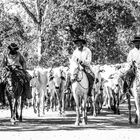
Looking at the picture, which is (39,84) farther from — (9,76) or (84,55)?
(84,55)

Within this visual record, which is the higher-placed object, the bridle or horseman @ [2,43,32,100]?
horseman @ [2,43,32,100]

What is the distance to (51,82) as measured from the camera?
28.7 meters

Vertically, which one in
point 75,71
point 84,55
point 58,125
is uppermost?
point 84,55

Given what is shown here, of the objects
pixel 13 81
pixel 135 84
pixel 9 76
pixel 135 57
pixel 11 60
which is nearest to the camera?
pixel 135 84

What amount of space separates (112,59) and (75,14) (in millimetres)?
10681

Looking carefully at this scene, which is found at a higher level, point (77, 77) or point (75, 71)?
point (75, 71)

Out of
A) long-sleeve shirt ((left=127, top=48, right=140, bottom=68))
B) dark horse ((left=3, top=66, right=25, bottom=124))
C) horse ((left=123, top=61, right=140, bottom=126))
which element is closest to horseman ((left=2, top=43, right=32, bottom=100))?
dark horse ((left=3, top=66, right=25, bottom=124))

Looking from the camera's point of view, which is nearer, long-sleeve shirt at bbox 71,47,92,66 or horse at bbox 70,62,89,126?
horse at bbox 70,62,89,126

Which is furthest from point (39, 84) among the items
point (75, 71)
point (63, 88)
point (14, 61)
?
point (75, 71)

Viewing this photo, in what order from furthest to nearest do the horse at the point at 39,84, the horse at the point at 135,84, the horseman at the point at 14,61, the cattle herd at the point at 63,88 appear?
the horse at the point at 39,84 → the cattle herd at the point at 63,88 → the horseman at the point at 14,61 → the horse at the point at 135,84

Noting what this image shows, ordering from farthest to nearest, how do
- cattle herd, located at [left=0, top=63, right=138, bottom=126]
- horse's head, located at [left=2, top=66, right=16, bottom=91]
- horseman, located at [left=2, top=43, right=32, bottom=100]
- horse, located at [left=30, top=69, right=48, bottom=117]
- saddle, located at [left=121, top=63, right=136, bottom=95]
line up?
horse, located at [left=30, top=69, right=48, bottom=117]
cattle herd, located at [left=0, top=63, right=138, bottom=126]
horseman, located at [left=2, top=43, right=32, bottom=100]
horse's head, located at [left=2, top=66, right=16, bottom=91]
saddle, located at [left=121, top=63, right=136, bottom=95]

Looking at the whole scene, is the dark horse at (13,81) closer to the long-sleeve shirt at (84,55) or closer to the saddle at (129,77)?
the long-sleeve shirt at (84,55)

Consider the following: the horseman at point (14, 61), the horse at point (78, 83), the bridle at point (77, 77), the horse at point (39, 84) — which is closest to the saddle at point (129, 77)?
the horse at point (78, 83)

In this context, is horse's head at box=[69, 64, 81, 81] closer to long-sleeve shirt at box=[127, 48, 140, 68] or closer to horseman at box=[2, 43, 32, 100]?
long-sleeve shirt at box=[127, 48, 140, 68]
